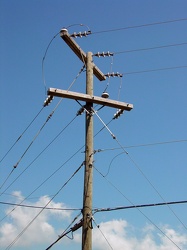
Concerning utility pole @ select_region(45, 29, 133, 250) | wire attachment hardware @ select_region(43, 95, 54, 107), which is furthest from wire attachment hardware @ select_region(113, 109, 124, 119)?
wire attachment hardware @ select_region(43, 95, 54, 107)

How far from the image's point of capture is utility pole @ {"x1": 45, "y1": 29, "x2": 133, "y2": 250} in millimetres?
10250

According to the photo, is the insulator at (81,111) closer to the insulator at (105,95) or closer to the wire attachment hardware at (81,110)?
the wire attachment hardware at (81,110)

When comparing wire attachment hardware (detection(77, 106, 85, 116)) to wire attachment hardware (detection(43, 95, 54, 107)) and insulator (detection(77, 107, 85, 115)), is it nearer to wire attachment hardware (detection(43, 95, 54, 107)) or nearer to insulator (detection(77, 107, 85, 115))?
insulator (detection(77, 107, 85, 115))

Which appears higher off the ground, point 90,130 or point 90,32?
point 90,32

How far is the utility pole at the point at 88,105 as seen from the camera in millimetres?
10250

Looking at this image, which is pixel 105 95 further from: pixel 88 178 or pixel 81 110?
pixel 88 178

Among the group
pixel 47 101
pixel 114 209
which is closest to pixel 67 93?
pixel 47 101

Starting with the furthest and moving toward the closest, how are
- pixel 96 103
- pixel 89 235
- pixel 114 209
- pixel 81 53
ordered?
pixel 81 53
pixel 96 103
pixel 114 209
pixel 89 235

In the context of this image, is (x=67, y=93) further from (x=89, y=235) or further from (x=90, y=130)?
(x=89, y=235)

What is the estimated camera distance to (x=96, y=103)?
1188 centimetres

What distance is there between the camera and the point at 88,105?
11.8 m

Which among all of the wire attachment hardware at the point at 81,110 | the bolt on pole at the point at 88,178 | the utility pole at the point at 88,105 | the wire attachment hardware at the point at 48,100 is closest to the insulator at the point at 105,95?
the utility pole at the point at 88,105

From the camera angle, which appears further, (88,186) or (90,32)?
(90,32)

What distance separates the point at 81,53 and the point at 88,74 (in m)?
0.84
